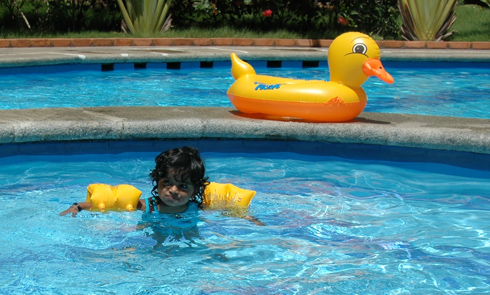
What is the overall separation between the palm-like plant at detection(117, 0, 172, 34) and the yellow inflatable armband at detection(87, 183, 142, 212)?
911 centimetres

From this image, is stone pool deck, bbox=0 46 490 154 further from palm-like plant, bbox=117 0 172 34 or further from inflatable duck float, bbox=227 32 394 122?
palm-like plant, bbox=117 0 172 34

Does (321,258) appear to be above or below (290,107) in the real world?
below

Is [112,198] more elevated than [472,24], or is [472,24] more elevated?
[472,24]

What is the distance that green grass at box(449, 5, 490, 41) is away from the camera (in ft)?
46.3

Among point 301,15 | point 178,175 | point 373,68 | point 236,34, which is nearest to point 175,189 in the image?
point 178,175

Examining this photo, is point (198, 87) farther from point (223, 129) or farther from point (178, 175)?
point (178, 175)

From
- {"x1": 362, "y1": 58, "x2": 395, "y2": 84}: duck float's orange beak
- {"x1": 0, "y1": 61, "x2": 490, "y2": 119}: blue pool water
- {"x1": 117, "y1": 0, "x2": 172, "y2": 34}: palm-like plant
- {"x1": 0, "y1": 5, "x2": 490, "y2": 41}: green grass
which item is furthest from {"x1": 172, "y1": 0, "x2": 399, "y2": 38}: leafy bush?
{"x1": 362, "y1": 58, "x2": 395, "y2": 84}: duck float's orange beak

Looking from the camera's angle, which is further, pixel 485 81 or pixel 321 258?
pixel 485 81

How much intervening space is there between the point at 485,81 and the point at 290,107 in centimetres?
597

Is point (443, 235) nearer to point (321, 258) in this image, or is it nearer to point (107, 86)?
point (321, 258)

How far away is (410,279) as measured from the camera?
137 inches

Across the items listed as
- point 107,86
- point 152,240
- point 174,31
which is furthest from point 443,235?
point 174,31

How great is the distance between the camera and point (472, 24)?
1588cm

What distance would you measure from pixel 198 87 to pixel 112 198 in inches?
213
